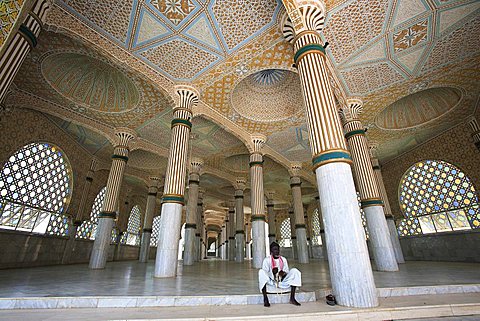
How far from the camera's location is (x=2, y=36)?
371 centimetres

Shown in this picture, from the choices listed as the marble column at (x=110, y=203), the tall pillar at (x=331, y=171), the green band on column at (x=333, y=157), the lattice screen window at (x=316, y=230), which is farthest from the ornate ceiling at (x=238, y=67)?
the lattice screen window at (x=316, y=230)

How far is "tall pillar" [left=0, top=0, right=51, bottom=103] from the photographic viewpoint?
4570 millimetres

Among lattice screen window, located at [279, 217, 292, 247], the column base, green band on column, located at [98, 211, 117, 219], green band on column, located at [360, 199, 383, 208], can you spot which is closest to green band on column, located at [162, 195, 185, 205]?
the column base

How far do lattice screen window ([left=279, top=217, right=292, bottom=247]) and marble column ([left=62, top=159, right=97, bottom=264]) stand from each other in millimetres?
19751

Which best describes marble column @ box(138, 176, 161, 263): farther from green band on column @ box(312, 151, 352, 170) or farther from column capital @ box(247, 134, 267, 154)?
green band on column @ box(312, 151, 352, 170)

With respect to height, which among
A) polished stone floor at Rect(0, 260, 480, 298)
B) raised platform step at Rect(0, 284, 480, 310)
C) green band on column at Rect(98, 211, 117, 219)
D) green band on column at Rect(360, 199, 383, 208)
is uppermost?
green band on column at Rect(98, 211, 117, 219)

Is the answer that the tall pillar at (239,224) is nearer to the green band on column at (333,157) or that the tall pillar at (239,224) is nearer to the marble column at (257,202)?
the marble column at (257,202)

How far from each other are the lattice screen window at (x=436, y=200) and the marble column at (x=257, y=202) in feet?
34.7

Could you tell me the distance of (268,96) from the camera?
10727mm

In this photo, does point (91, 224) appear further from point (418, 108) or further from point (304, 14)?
point (418, 108)

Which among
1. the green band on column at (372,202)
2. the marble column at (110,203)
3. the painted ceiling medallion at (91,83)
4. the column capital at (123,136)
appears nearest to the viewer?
the green band on column at (372,202)

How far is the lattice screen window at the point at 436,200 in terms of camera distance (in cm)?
1211

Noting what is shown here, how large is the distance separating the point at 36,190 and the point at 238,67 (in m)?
11.5

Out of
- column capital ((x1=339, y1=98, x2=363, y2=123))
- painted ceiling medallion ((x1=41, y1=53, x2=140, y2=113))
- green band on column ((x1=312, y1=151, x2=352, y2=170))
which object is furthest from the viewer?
column capital ((x1=339, y1=98, x2=363, y2=123))
